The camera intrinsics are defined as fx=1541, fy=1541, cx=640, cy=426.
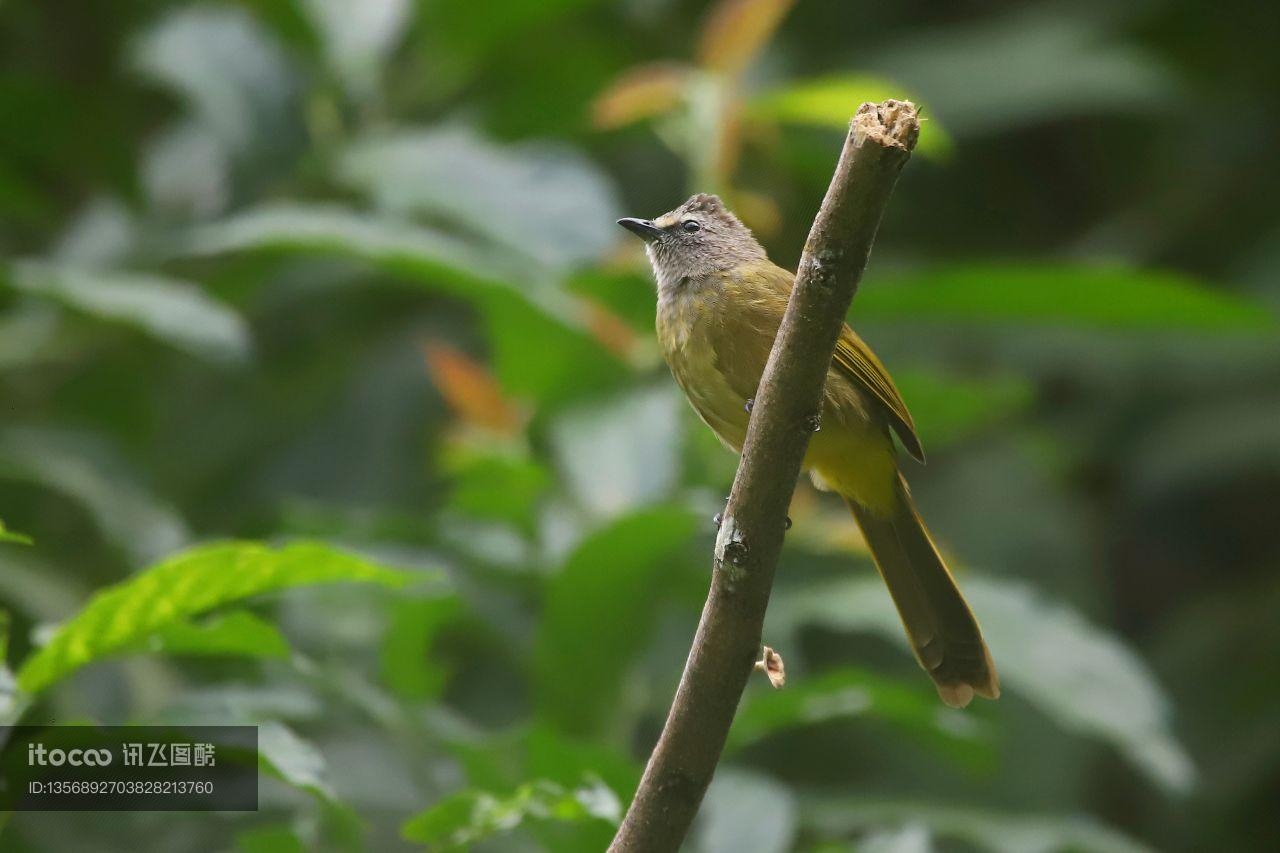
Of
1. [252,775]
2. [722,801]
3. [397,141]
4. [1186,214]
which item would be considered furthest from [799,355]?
[1186,214]

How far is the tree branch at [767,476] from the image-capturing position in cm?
171

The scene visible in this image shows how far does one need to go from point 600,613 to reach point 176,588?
112cm

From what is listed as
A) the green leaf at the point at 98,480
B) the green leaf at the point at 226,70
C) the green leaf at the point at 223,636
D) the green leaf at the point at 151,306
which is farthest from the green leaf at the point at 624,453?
the green leaf at the point at 226,70

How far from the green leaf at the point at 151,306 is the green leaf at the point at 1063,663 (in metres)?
1.37

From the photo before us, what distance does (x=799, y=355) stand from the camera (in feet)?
5.92

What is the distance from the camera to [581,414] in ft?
11.7

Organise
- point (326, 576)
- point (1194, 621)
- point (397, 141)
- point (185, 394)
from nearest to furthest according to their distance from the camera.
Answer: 1. point (326, 576)
2. point (397, 141)
3. point (185, 394)
4. point (1194, 621)

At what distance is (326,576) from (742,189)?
8.32 ft

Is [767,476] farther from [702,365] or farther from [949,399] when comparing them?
[949,399]

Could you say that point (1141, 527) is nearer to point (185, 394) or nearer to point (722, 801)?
point (722, 801)

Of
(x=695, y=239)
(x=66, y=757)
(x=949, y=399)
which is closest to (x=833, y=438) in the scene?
(x=695, y=239)

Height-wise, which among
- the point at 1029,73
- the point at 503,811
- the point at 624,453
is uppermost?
the point at 1029,73

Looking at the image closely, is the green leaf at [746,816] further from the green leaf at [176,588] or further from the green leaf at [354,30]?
the green leaf at [354,30]

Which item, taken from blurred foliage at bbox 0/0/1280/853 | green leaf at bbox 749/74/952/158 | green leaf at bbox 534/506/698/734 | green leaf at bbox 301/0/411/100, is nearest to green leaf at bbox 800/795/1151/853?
blurred foliage at bbox 0/0/1280/853
